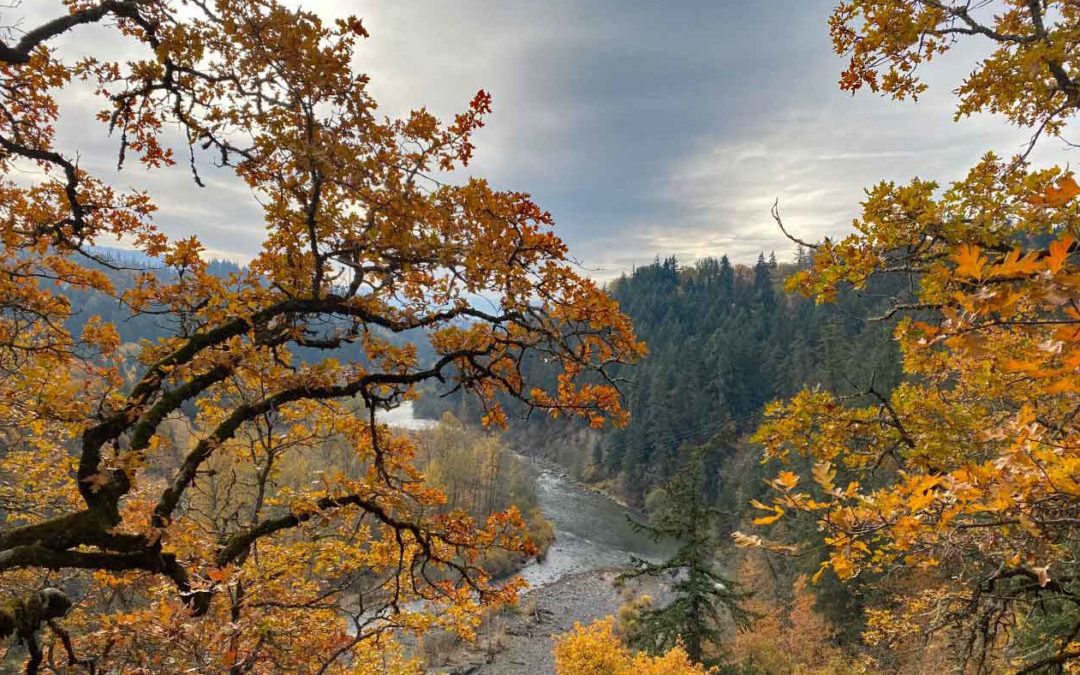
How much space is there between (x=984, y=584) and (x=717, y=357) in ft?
210

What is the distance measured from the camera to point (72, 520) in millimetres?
3609

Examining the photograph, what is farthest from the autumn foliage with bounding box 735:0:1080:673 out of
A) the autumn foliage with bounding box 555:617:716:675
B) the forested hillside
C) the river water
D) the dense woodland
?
the forested hillside

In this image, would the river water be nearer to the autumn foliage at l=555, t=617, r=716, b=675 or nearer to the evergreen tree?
the autumn foliage at l=555, t=617, r=716, b=675

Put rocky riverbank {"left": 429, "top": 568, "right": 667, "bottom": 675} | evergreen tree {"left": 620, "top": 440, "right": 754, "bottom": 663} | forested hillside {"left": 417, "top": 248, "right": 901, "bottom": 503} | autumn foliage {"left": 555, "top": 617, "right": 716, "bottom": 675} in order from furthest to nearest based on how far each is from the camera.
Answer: forested hillside {"left": 417, "top": 248, "right": 901, "bottom": 503}, rocky riverbank {"left": 429, "top": 568, "right": 667, "bottom": 675}, autumn foliage {"left": 555, "top": 617, "right": 716, "bottom": 675}, evergreen tree {"left": 620, "top": 440, "right": 754, "bottom": 663}

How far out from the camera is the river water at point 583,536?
3541 centimetres

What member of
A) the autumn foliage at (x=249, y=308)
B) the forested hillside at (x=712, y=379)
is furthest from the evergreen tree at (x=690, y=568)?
the forested hillside at (x=712, y=379)

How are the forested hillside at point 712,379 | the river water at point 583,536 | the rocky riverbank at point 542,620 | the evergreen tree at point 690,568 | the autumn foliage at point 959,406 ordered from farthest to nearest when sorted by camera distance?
the forested hillside at point 712,379 < the river water at point 583,536 < the rocky riverbank at point 542,620 < the evergreen tree at point 690,568 < the autumn foliage at point 959,406

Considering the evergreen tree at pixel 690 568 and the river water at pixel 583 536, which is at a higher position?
the evergreen tree at pixel 690 568

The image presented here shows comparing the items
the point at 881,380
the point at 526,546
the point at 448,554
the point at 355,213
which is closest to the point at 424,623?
the point at 448,554

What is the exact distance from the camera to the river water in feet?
116

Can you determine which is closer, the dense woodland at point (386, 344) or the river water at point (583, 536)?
the dense woodland at point (386, 344)

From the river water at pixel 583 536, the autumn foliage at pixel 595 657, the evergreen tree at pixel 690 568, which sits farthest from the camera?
the river water at pixel 583 536

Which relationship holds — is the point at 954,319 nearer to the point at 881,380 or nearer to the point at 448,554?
the point at 448,554

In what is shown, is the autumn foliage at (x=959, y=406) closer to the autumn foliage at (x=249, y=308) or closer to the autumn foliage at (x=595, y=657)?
the autumn foliage at (x=249, y=308)
